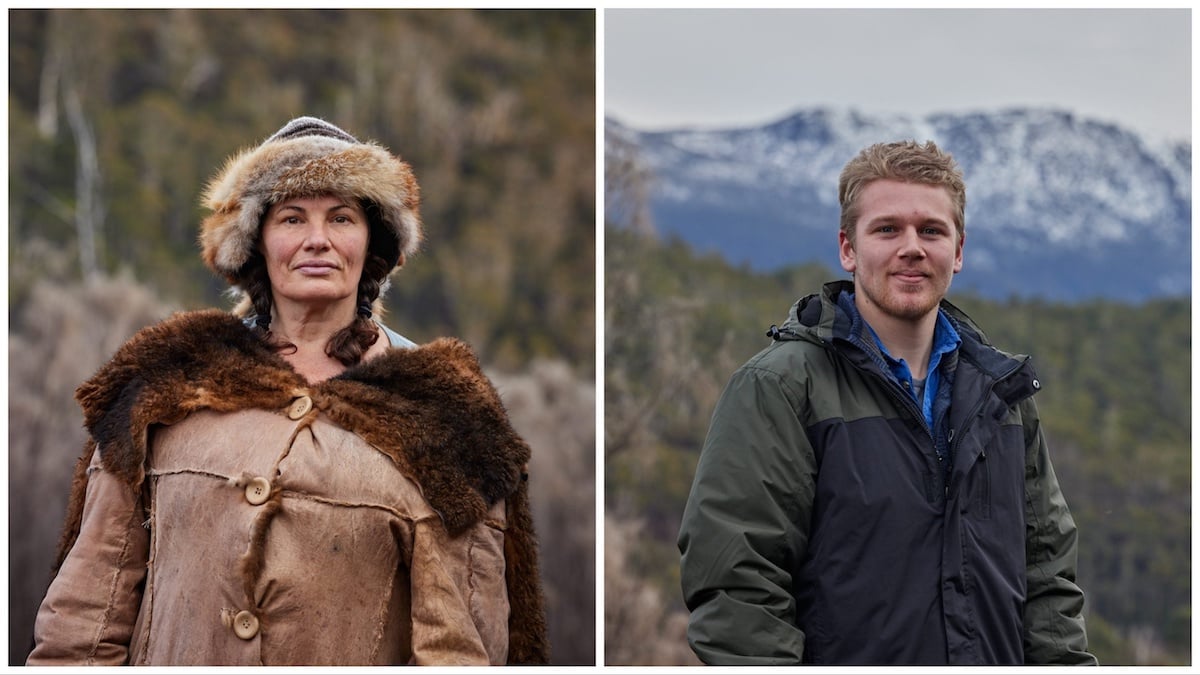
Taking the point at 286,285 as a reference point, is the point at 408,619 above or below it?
below

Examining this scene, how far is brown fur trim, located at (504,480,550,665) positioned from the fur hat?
0.63 meters

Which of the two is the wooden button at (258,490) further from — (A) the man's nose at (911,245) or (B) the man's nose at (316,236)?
(A) the man's nose at (911,245)

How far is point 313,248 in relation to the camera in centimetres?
318

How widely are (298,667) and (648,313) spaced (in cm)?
314

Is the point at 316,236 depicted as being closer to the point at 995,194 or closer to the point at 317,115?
the point at 317,115

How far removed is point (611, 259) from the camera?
5.93m

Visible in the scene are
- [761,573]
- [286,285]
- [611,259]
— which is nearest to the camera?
[761,573]

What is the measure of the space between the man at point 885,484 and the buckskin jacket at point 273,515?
1.69 feet

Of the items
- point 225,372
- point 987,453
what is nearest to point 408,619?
point 225,372

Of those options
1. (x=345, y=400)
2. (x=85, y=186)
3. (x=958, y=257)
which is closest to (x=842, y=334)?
(x=958, y=257)

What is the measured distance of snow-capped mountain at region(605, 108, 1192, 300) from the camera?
19.6 ft

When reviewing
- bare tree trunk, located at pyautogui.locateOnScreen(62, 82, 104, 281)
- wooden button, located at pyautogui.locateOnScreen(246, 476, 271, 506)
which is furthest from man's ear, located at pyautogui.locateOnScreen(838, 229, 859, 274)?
bare tree trunk, located at pyautogui.locateOnScreen(62, 82, 104, 281)

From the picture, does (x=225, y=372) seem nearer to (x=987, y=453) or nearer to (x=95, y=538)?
(x=95, y=538)

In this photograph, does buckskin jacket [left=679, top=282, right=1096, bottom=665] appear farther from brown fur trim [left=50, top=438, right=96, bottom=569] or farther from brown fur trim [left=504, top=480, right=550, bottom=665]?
brown fur trim [left=50, top=438, right=96, bottom=569]
